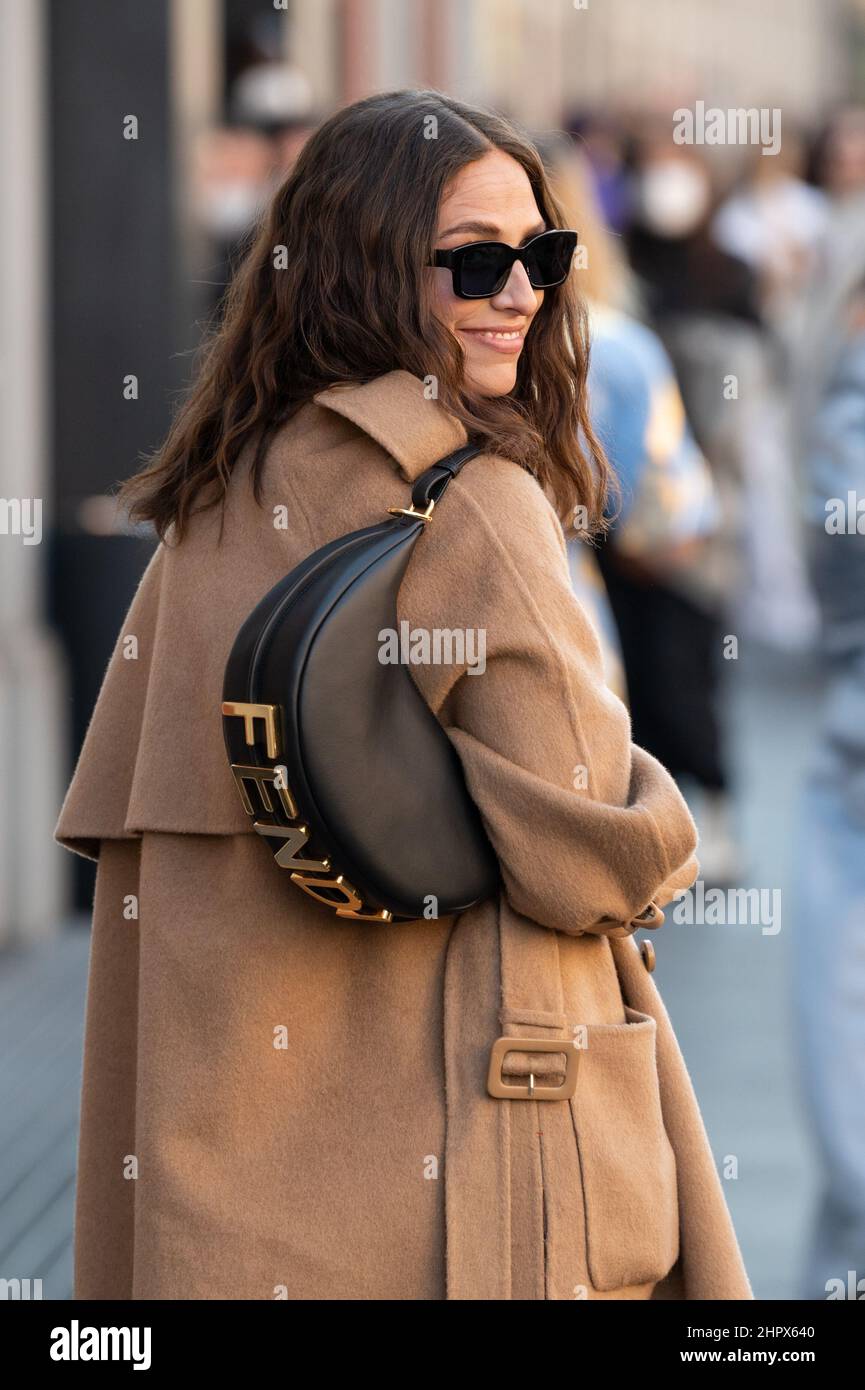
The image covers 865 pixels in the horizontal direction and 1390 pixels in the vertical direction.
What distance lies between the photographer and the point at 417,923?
2.49m

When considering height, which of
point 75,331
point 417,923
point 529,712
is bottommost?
point 417,923

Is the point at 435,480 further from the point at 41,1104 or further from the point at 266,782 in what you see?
the point at 41,1104

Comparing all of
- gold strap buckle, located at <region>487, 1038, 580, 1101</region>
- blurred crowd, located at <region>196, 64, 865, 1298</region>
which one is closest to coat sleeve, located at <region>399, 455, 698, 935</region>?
gold strap buckle, located at <region>487, 1038, 580, 1101</region>

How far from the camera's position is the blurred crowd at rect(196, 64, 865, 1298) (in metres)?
4.69

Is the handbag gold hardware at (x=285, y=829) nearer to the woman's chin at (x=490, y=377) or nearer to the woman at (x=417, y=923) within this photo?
the woman at (x=417, y=923)

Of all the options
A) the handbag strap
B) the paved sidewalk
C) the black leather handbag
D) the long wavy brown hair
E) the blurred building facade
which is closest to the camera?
the black leather handbag

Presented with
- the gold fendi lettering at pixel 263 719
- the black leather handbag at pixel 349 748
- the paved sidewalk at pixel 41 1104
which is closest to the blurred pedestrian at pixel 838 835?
the paved sidewalk at pixel 41 1104

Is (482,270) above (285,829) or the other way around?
above

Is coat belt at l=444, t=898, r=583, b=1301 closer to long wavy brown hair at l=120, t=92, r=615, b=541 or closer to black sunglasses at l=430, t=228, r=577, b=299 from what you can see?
long wavy brown hair at l=120, t=92, r=615, b=541

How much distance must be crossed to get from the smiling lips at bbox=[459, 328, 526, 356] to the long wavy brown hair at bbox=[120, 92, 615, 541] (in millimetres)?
30

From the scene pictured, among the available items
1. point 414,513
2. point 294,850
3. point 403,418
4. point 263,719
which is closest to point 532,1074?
point 294,850

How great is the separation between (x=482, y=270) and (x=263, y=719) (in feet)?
1.90

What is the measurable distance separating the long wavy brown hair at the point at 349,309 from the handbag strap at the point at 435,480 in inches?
2.6
